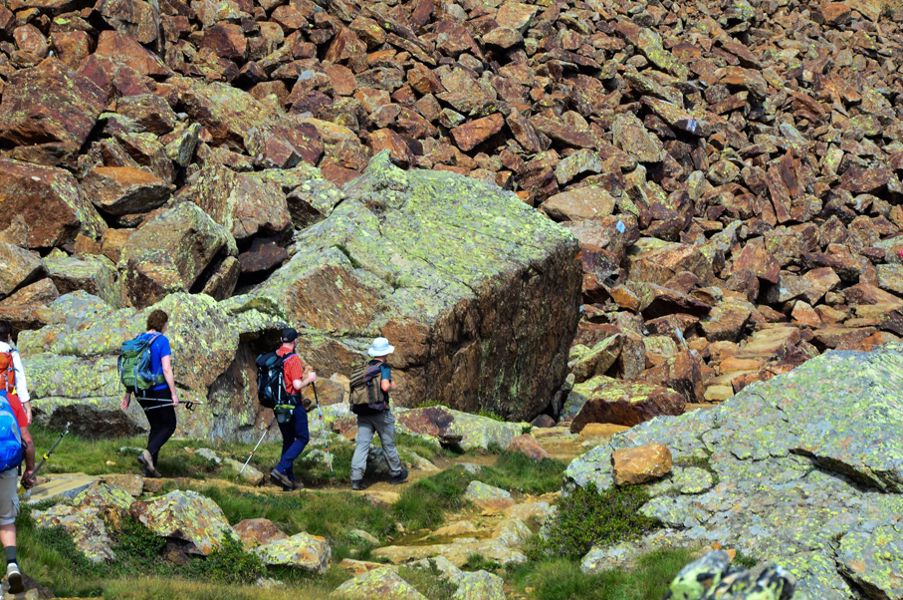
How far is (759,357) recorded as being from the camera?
142ft

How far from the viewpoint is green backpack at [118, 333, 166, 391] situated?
585 inches

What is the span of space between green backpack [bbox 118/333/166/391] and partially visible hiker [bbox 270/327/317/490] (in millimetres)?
2529

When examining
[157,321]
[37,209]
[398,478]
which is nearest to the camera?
[157,321]

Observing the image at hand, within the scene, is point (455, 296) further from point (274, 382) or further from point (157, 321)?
point (157, 321)

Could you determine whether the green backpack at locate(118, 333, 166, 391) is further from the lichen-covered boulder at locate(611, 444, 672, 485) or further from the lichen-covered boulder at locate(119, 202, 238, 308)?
the lichen-covered boulder at locate(119, 202, 238, 308)

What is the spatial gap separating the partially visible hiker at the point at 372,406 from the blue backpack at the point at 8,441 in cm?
834

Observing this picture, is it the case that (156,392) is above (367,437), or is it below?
above

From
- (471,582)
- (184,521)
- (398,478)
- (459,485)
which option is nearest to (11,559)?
(184,521)

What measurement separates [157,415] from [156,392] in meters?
0.41

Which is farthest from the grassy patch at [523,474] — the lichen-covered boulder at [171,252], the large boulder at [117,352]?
the lichen-covered boulder at [171,252]

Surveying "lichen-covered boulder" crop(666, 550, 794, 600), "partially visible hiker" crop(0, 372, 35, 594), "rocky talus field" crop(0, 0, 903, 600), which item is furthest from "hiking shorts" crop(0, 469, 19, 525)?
"lichen-covered boulder" crop(666, 550, 794, 600)

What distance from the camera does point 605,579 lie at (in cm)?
1279

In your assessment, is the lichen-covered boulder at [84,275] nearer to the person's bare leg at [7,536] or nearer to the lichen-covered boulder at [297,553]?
the lichen-covered boulder at [297,553]

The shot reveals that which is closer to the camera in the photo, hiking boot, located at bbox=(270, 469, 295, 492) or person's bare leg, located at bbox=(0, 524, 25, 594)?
person's bare leg, located at bbox=(0, 524, 25, 594)
